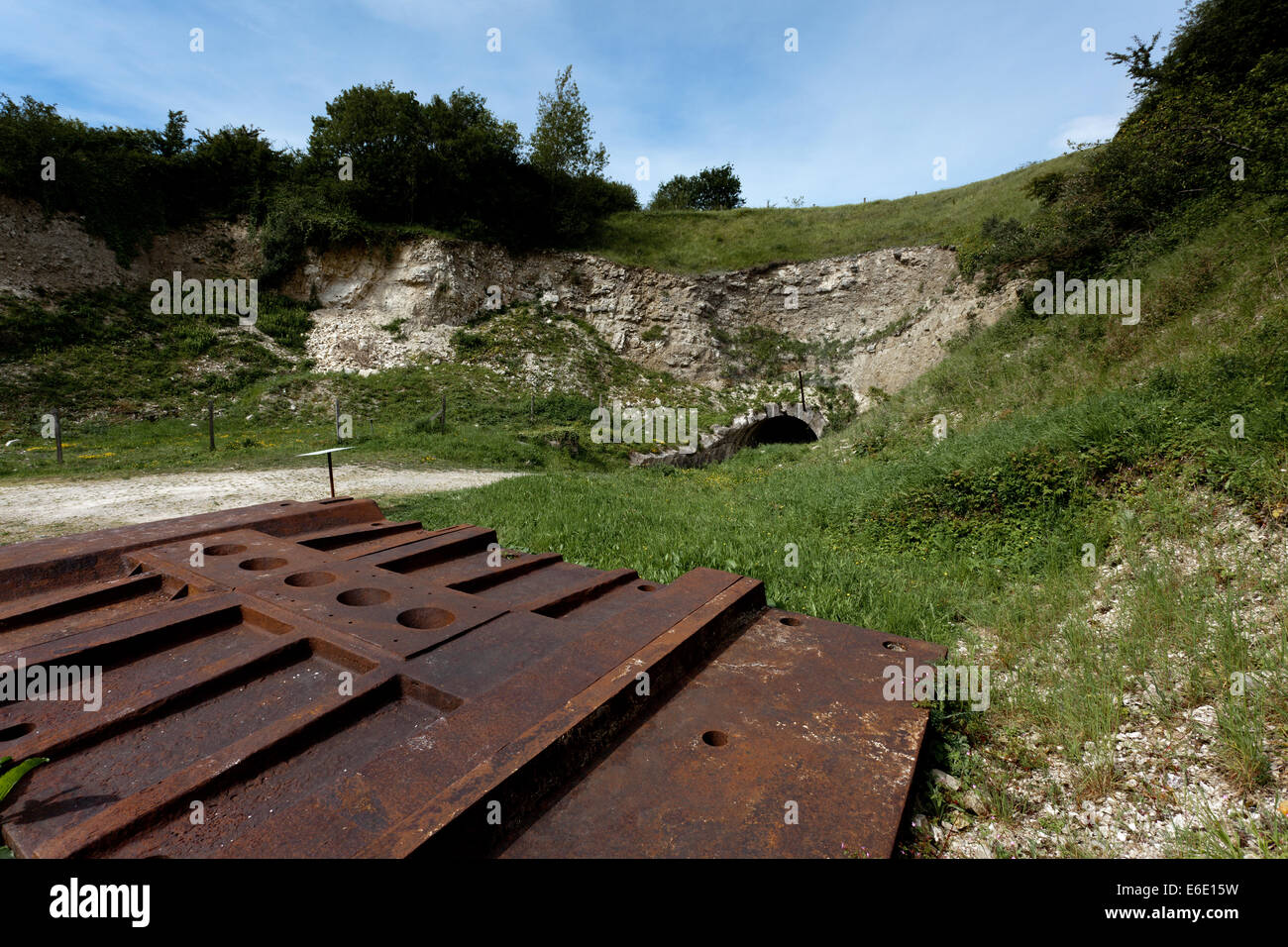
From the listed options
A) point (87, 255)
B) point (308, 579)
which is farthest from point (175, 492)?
point (87, 255)

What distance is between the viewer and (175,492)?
31.5 feet

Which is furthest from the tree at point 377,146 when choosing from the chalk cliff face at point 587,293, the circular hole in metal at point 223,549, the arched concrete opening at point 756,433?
the circular hole in metal at point 223,549

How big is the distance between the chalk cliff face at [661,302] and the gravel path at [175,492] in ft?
39.0

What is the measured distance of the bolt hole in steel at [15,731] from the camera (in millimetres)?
1328

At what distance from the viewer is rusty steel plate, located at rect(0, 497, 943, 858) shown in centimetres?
108

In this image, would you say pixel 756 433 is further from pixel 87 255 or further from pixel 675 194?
pixel 675 194

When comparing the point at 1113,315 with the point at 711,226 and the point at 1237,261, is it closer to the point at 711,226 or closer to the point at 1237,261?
the point at 1237,261

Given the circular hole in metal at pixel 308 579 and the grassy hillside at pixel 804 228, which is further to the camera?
the grassy hillside at pixel 804 228

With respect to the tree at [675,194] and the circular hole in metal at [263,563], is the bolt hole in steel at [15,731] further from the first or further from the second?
the tree at [675,194]

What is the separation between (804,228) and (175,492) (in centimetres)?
2861

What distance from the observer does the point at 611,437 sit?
20406 millimetres

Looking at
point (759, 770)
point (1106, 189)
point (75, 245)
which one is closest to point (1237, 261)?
point (1106, 189)

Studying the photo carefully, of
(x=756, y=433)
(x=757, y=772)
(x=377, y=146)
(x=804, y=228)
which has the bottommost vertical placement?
(x=757, y=772)

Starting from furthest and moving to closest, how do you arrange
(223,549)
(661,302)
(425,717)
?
(661,302), (223,549), (425,717)
